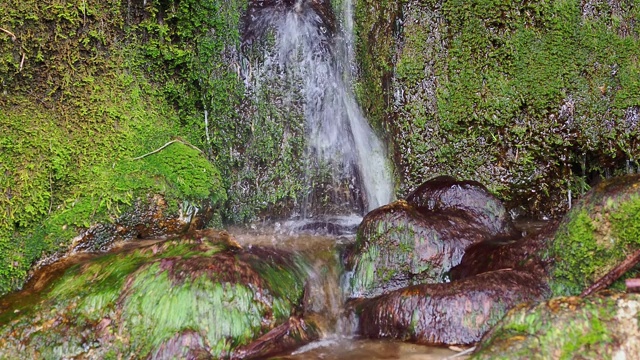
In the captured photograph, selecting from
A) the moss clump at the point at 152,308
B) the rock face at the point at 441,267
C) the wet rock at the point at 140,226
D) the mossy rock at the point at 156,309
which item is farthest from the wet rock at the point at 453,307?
the wet rock at the point at 140,226

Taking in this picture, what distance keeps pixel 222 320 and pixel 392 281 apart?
1631 millimetres

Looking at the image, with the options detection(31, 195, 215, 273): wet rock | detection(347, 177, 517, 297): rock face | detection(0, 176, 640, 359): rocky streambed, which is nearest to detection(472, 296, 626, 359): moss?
detection(0, 176, 640, 359): rocky streambed

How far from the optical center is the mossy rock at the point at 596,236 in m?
3.80

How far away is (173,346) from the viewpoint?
377cm

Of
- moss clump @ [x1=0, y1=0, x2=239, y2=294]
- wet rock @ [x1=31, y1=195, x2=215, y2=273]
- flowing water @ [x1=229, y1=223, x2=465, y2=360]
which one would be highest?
moss clump @ [x1=0, y1=0, x2=239, y2=294]

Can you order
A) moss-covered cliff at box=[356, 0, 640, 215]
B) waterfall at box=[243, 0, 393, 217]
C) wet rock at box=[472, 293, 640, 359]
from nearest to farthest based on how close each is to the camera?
1. wet rock at box=[472, 293, 640, 359]
2. moss-covered cliff at box=[356, 0, 640, 215]
3. waterfall at box=[243, 0, 393, 217]

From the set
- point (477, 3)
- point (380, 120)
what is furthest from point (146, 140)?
point (477, 3)

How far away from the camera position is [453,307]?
156 inches

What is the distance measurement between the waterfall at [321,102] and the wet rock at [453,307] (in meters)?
2.53

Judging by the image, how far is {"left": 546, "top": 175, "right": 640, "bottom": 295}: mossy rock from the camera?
3799 millimetres

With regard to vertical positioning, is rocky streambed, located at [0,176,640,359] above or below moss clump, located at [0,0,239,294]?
below

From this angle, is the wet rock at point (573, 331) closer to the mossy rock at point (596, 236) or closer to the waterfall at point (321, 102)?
the mossy rock at point (596, 236)

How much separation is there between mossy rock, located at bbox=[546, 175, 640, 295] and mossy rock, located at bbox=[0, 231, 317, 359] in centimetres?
192

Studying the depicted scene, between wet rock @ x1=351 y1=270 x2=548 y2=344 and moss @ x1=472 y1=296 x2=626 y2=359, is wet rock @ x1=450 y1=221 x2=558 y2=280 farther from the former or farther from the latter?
moss @ x1=472 y1=296 x2=626 y2=359
